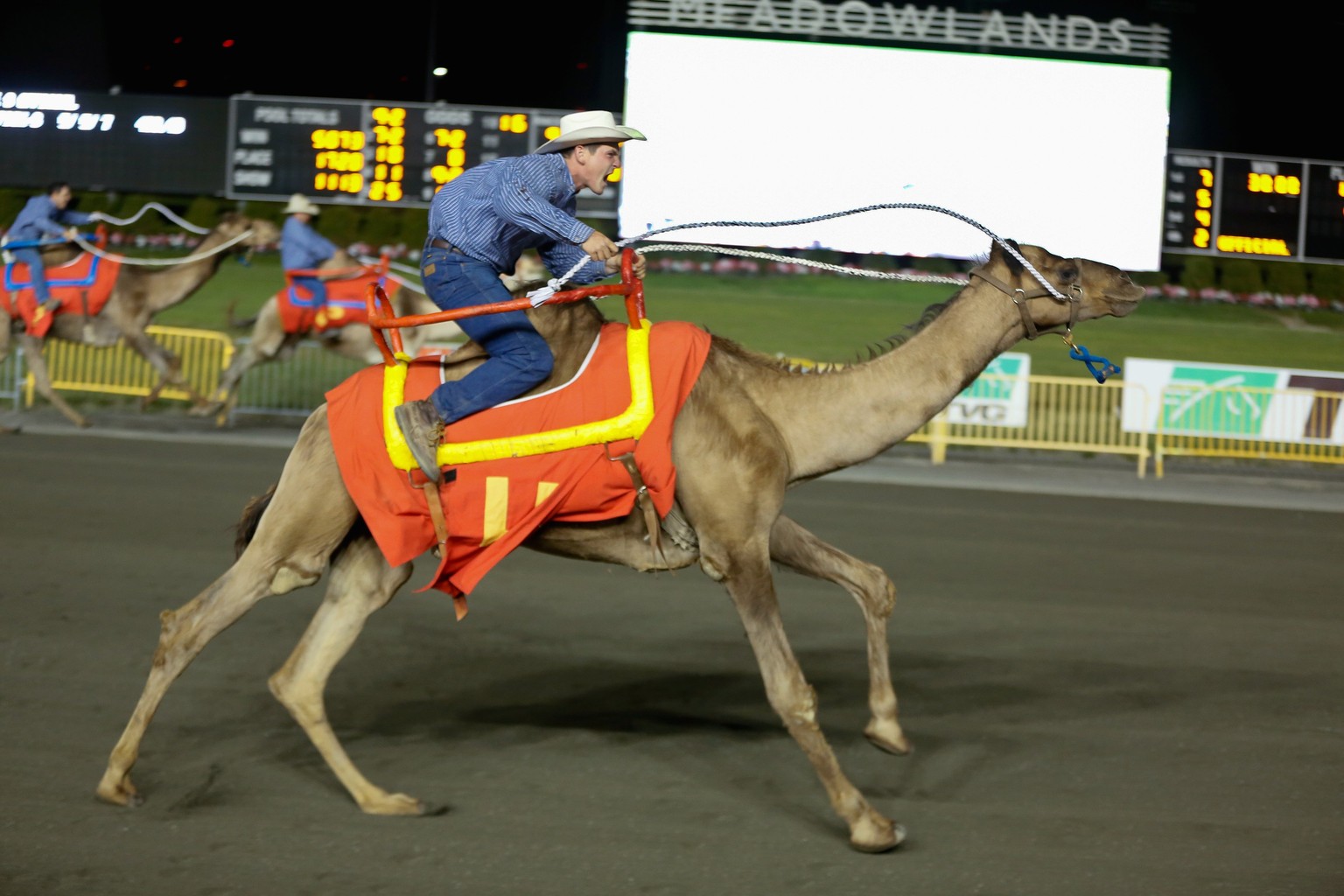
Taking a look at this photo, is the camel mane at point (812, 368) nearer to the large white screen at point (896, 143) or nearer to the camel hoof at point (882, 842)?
the camel hoof at point (882, 842)

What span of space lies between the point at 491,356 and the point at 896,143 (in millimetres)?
15284

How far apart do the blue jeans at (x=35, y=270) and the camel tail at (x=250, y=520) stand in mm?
11876

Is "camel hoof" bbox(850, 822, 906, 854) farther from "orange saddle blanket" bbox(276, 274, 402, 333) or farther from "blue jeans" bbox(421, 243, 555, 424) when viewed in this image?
"orange saddle blanket" bbox(276, 274, 402, 333)

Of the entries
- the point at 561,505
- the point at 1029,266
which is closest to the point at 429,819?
the point at 561,505

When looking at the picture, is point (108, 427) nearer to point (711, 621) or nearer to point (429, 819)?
point (711, 621)

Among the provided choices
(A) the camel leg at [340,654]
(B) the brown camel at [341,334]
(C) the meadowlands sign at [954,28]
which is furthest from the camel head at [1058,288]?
(C) the meadowlands sign at [954,28]

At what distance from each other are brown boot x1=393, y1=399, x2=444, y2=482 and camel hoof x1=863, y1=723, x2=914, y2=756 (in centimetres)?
218

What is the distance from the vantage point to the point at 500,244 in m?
5.34

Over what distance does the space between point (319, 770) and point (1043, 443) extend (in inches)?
516

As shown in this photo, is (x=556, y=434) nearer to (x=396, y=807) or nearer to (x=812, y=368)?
(x=812, y=368)

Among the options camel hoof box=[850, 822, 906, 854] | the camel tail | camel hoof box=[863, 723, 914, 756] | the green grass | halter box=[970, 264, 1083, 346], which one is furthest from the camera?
the green grass

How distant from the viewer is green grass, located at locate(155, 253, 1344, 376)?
2033 centimetres

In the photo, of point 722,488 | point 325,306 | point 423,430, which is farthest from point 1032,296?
point 325,306

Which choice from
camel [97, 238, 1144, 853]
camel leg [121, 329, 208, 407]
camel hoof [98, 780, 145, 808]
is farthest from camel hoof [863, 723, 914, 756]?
camel leg [121, 329, 208, 407]
